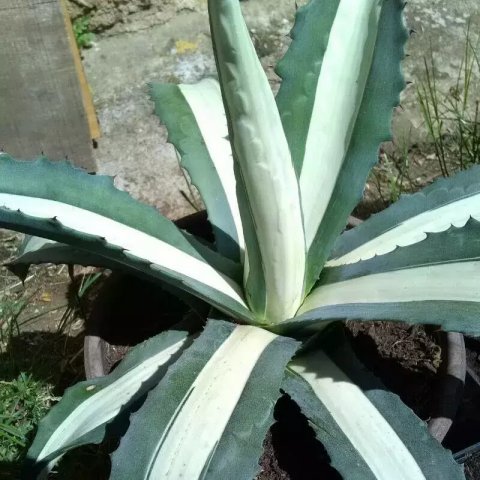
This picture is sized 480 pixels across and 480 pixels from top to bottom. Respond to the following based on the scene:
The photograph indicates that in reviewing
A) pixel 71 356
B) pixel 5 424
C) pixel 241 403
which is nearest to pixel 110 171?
pixel 71 356

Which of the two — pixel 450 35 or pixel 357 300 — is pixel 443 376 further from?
pixel 450 35

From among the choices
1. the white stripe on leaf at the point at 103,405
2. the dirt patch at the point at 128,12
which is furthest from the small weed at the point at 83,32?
the white stripe on leaf at the point at 103,405

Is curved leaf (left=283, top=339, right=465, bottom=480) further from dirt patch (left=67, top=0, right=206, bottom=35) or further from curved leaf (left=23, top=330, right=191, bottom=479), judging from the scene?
dirt patch (left=67, top=0, right=206, bottom=35)

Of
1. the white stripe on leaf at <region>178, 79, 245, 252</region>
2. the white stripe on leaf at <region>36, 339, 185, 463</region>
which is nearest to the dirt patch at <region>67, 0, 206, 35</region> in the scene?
the white stripe on leaf at <region>178, 79, 245, 252</region>

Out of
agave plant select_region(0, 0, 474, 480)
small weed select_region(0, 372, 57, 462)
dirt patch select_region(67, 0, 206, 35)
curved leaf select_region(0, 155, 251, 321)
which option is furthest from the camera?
dirt patch select_region(67, 0, 206, 35)

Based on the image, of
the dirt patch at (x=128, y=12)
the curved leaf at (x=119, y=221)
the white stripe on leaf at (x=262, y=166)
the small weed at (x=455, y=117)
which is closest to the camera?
the white stripe on leaf at (x=262, y=166)

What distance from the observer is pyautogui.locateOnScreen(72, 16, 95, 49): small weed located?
1.95 metres

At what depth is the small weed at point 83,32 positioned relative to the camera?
1950 mm

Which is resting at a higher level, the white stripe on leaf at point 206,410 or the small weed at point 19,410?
the white stripe on leaf at point 206,410

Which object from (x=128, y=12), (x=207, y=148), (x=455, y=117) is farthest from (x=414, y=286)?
(x=128, y=12)

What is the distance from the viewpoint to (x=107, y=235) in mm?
915

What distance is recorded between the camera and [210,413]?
80cm

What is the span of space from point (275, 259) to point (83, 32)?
1338 millimetres

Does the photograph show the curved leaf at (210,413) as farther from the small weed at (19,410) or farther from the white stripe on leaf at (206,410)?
the small weed at (19,410)
